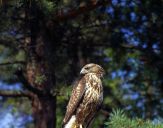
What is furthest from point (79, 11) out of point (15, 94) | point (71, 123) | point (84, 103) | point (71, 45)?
point (71, 123)

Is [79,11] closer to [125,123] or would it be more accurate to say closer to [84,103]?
[84,103]

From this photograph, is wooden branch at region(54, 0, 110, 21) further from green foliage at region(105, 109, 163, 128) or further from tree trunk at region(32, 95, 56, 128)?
green foliage at region(105, 109, 163, 128)

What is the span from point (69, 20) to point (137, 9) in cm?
113

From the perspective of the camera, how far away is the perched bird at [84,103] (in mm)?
7188

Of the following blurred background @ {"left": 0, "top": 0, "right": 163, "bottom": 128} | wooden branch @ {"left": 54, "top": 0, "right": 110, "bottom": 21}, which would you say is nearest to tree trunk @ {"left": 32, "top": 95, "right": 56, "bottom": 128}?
blurred background @ {"left": 0, "top": 0, "right": 163, "bottom": 128}

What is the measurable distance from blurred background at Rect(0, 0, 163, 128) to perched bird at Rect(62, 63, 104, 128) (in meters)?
0.95

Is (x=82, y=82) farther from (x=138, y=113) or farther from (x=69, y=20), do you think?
(x=138, y=113)

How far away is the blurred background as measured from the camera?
891cm

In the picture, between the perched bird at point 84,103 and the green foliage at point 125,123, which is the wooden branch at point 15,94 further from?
the green foliage at point 125,123

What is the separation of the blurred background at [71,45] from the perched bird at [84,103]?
3.11 feet

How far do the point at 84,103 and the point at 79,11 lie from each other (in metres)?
2.62

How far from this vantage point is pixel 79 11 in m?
9.55

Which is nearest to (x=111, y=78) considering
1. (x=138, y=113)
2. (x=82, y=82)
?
(x=138, y=113)

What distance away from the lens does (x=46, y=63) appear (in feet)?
31.1
